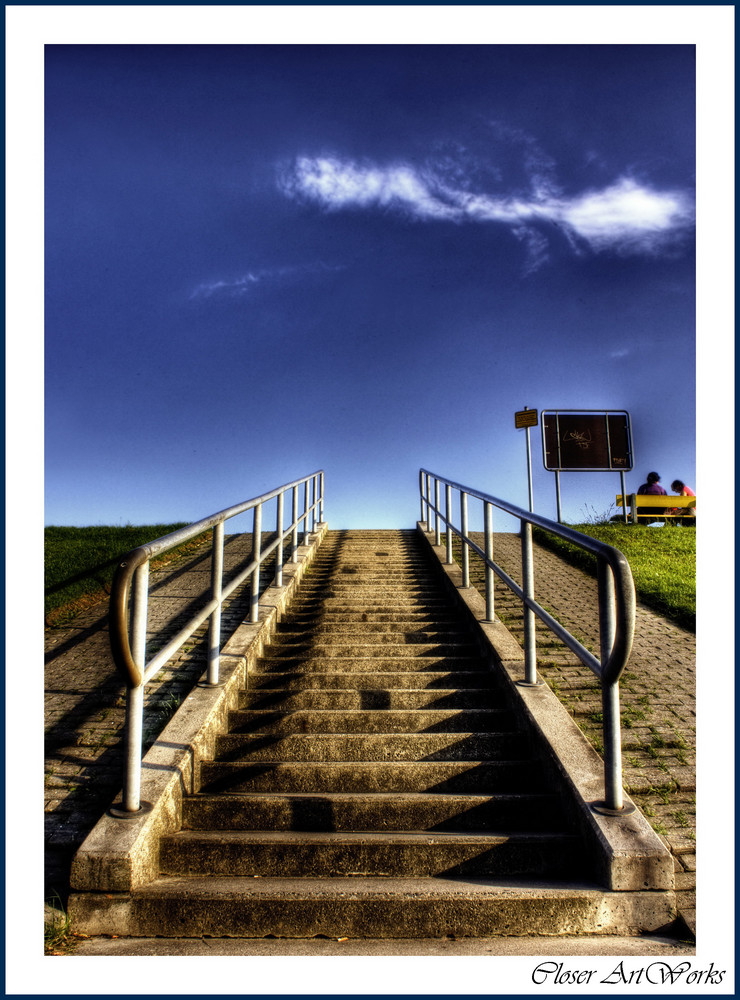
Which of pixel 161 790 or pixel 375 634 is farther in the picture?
pixel 375 634

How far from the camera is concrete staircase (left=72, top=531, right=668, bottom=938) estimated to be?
8.44 ft

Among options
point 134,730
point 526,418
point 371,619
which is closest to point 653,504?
point 526,418

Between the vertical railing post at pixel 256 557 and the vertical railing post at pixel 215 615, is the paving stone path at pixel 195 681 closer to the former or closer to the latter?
the vertical railing post at pixel 215 615

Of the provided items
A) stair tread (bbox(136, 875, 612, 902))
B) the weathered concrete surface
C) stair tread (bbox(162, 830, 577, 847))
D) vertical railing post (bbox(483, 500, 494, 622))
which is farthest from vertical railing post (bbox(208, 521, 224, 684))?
vertical railing post (bbox(483, 500, 494, 622))

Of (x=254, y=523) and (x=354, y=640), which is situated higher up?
(x=254, y=523)

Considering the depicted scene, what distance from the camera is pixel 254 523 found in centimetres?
482

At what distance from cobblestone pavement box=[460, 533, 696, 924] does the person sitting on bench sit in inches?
243

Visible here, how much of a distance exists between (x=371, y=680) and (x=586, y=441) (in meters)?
9.65

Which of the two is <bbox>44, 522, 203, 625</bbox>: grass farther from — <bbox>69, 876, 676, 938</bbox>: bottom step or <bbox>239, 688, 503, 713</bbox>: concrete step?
<bbox>69, 876, 676, 938</bbox>: bottom step

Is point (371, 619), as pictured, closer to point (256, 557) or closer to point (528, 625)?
point (256, 557)

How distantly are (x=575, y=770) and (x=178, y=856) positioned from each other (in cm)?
201

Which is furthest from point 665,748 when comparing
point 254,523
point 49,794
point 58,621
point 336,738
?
point 58,621

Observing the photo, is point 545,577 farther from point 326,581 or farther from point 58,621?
point 58,621

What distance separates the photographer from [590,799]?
9.51 feet
